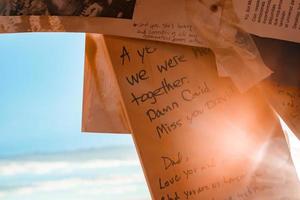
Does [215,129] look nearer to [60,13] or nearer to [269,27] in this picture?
[269,27]

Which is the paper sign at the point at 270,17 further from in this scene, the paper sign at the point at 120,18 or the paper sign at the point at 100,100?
the paper sign at the point at 100,100

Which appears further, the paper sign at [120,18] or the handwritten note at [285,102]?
the handwritten note at [285,102]

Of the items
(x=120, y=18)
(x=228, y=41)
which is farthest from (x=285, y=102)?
(x=120, y=18)

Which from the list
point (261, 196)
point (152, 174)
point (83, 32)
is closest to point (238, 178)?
point (261, 196)

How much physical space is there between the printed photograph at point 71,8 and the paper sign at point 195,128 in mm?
62

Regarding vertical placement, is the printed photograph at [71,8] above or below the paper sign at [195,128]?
above

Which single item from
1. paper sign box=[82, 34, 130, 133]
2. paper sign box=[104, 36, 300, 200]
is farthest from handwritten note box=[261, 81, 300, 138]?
paper sign box=[82, 34, 130, 133]

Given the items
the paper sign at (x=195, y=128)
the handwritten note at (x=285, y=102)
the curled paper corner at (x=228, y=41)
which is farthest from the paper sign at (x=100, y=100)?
the handwritten note at (x=285, y=102)

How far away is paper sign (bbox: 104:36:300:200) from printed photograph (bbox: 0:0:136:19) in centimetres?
6

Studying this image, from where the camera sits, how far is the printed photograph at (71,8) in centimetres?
91

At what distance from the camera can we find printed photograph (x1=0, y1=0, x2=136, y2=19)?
91 cm

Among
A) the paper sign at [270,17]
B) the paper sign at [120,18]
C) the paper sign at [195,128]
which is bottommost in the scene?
the paper sign at [195,128]

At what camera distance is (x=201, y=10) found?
3.26 feet

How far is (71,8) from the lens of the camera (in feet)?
3.06
